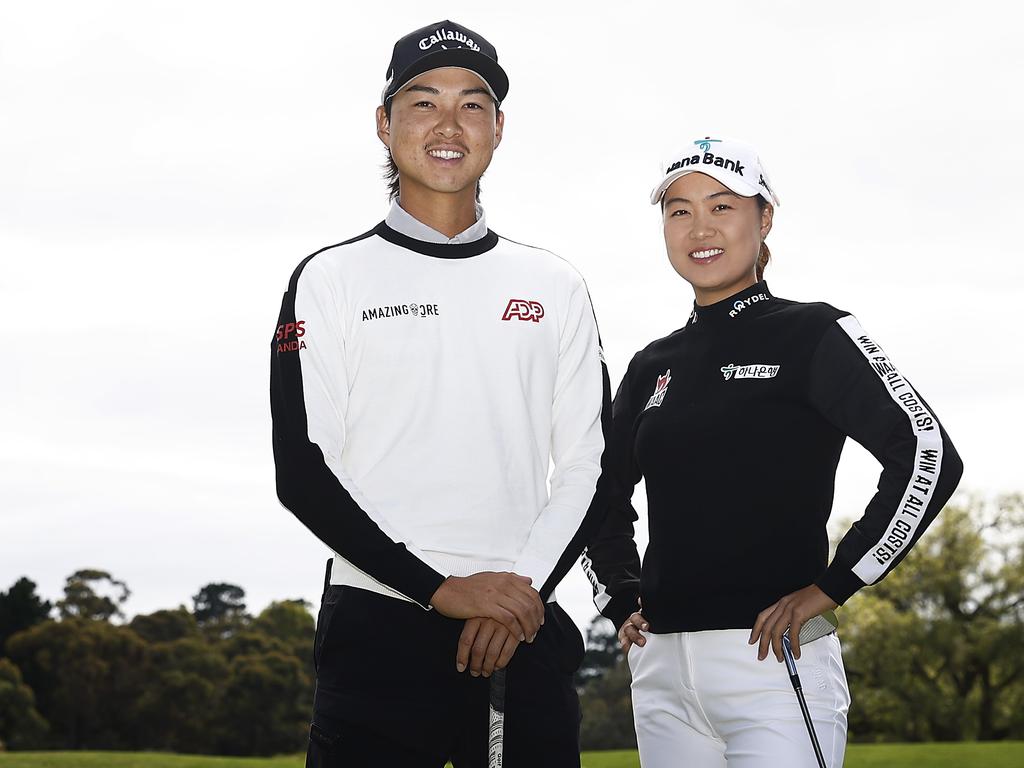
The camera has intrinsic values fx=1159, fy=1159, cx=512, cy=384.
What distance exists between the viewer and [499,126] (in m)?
3.60

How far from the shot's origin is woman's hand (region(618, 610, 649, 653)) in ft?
12.4

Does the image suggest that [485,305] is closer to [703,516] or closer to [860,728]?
[703,516]

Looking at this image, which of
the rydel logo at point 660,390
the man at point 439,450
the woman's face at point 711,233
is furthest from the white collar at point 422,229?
the rydel logo at point 660,390

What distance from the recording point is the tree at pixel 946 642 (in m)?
34.5

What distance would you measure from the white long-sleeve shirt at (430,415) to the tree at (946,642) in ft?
110

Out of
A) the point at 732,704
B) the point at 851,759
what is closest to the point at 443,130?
the point at 732,704

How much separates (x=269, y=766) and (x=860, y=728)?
77.7 ft

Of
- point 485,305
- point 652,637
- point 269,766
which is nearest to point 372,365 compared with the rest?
point 485,305

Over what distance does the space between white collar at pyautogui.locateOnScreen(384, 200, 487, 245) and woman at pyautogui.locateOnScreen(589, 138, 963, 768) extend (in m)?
0.79

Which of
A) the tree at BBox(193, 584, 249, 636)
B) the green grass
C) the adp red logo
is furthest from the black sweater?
the tree at BBox(193, 584, 249, 636)

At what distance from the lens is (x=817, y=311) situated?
147 inches

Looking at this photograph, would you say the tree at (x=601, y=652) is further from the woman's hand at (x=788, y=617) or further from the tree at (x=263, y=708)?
the woman's hand at (x=788, y=617)

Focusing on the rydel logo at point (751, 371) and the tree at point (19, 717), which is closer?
the rydel logo at point (751, 371)

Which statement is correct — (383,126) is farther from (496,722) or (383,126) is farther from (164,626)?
(164,626)
